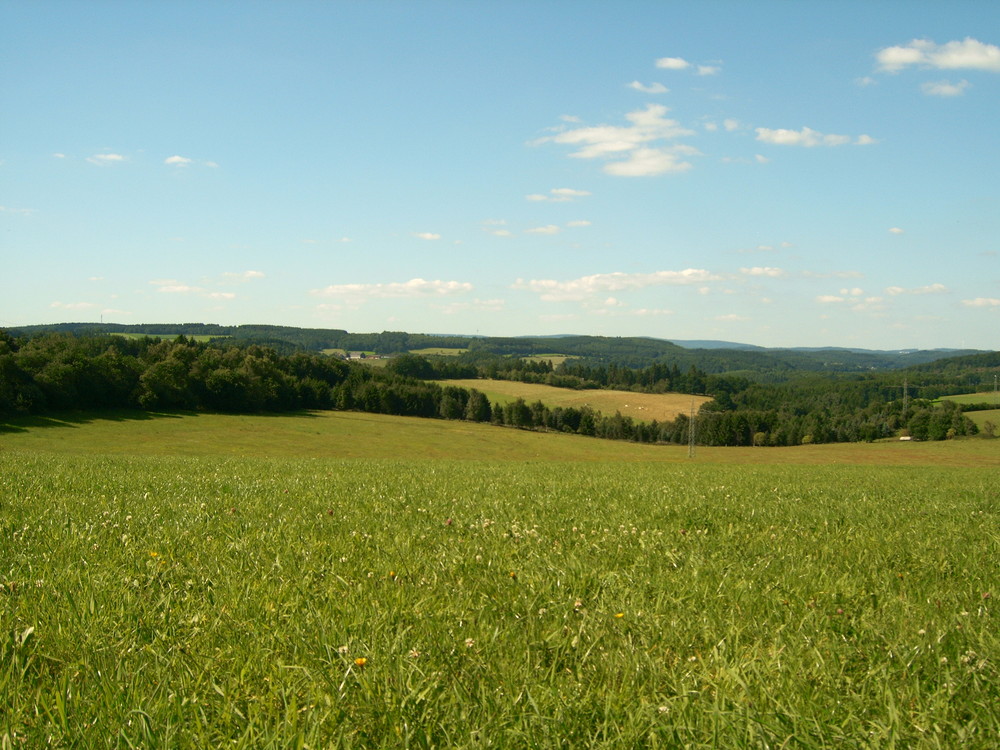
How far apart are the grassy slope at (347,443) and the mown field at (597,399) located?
29.4 metres

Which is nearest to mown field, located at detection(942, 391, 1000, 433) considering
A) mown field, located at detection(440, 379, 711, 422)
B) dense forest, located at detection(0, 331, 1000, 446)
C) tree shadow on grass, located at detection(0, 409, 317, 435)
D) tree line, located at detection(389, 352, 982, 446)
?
tree line, located at detection(389, 352, 982, 446)

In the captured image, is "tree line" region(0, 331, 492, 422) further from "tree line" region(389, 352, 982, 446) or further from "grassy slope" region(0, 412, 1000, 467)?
"tree line" region(389, 352, 982, 446)

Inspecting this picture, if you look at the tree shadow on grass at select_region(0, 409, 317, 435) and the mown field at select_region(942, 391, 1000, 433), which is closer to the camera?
the tree shadow on grass at select_region(0, 409, 317, 435)

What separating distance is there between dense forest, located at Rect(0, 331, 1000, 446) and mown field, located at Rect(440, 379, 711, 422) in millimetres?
5372

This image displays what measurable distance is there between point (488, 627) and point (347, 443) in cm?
6760

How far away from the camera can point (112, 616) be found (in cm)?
390

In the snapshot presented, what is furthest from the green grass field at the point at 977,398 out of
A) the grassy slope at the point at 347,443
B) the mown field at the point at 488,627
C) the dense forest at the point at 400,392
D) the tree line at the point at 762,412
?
the mown field at the point at 488,627

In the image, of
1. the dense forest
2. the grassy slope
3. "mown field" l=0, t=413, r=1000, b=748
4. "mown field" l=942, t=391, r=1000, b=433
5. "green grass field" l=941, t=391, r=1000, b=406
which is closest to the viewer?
"mown field" l=0, t=413, r=1000, b=748

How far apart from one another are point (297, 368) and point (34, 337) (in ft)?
124

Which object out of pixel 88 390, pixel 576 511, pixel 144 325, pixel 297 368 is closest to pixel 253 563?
pixel 576 511

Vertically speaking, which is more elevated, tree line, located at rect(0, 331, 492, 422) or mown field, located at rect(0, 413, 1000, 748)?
mown field, located at rect(0, 413, 1000, 748)

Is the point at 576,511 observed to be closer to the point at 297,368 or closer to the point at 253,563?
the point at 253,563

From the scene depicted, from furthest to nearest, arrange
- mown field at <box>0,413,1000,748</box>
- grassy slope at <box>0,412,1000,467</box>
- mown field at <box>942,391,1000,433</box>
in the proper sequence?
mown field at <box>942,391,1000,433</box> → grassy slope at <box>0,412,1000,467</box> → mown field at <box>0,413,1000,748</box>

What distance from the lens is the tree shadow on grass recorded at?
6022cm
